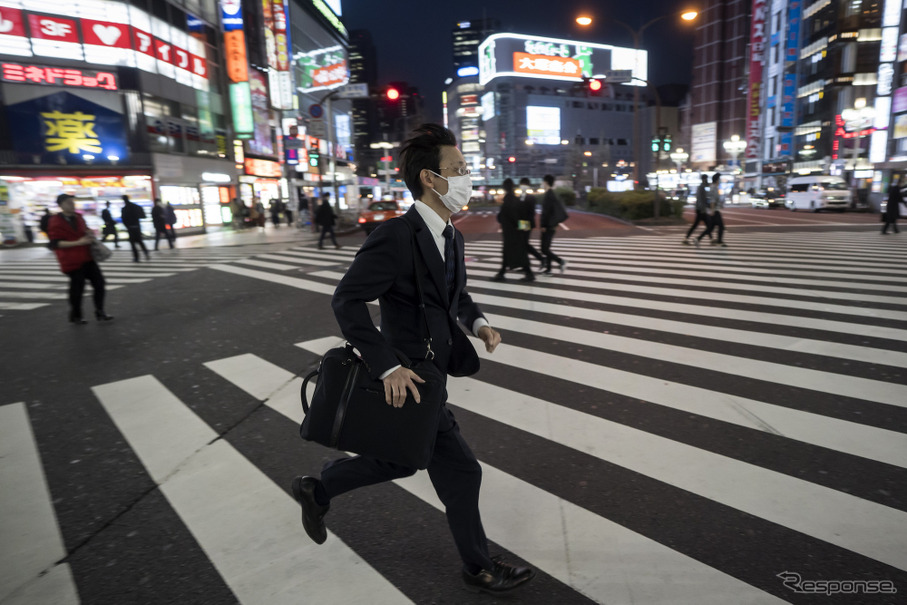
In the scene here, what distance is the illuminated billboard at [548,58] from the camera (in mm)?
120875

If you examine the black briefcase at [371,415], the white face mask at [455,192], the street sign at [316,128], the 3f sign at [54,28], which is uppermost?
the 3f sign at [54,28]

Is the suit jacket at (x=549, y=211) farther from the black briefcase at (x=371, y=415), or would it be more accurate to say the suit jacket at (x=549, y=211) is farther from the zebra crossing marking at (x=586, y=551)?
the black briefcase at (x=371, y=415)

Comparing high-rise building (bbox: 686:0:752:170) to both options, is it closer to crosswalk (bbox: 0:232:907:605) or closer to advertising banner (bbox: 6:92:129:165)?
advertising banner (bbox: 6:92:129:165)

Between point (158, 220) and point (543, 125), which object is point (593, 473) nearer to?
point (158, 220)

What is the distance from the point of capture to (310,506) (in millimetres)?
2309

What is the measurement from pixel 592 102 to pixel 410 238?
5832 inches

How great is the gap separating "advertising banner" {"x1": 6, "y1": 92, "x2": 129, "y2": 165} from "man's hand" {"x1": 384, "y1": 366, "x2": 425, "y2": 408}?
28.5 metres

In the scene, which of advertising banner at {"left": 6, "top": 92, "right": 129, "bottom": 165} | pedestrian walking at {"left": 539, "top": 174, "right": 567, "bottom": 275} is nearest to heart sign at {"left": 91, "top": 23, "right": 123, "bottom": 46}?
advertising banner at {"left": 6, "top": 92, "right": 129, "bottom": 165}

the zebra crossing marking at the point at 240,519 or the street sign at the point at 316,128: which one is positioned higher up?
the street sign at the point at 316,128

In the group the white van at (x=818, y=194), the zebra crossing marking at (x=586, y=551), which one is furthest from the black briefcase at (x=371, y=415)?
the white van at (x=818, y=194)

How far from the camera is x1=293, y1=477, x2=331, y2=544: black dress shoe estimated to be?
2.29 m

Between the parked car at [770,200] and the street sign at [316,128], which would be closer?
the street sign at [316,128]

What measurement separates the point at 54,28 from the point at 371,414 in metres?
30.1

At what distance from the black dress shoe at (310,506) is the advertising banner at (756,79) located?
81617 mm
